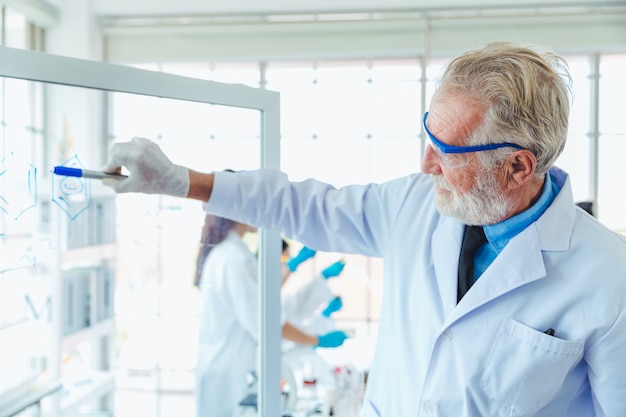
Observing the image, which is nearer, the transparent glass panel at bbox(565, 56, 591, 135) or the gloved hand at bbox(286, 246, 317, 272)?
the gloved hand at bbox(286, 246, 317, 272)

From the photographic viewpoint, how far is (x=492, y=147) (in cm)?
93

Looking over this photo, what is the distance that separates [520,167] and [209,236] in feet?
2.25

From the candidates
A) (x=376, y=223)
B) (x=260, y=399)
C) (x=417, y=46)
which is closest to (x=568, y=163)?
(x=417, y=46)

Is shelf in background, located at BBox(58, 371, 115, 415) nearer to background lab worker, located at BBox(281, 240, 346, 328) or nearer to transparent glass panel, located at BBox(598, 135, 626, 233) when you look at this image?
background lab worker, located at BBox(281, 240, 346, 328)

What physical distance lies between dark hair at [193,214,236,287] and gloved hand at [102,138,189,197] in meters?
0.17

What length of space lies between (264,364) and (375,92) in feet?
9.85

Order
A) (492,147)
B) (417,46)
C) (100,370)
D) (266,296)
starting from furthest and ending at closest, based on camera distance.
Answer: (417,46)
(266,296)
(100,370)
(492,147)

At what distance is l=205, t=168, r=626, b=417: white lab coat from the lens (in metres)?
0.95

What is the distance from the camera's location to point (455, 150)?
938 millimetres

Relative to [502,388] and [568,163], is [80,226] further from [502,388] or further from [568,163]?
[568,163]

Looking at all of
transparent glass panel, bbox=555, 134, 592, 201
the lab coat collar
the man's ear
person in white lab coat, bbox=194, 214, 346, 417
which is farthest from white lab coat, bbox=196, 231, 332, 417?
transparent glass panel, bbox=555, 134, 592, 201

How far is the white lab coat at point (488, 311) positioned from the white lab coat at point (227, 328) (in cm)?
14

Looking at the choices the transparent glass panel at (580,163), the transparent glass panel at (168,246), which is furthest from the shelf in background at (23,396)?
the transparent glass panel at (580,163)

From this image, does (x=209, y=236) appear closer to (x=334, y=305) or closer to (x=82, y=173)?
(x=82, y=173)
